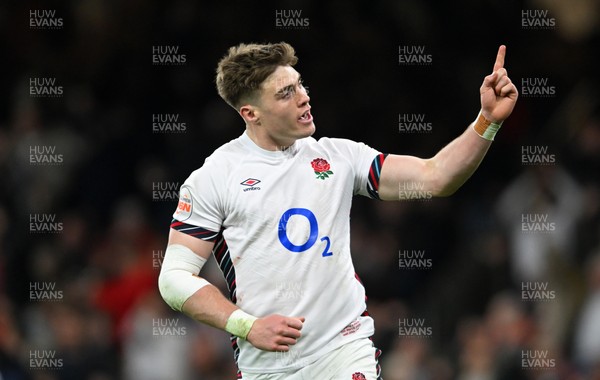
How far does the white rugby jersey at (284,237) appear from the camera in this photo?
21.0 ft

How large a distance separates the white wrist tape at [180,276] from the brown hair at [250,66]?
0.92 metres

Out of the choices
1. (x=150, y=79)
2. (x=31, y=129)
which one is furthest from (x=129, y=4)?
(x=31, y=129)

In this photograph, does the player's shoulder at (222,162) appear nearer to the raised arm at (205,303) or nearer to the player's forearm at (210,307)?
the raised arm at (205,303)

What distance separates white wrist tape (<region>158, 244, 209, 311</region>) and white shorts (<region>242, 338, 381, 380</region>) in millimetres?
647

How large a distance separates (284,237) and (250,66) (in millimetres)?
968

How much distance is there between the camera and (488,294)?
11680 millimetres

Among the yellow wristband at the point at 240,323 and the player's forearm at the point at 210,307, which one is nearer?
the yellow wristband at the point at 240,323

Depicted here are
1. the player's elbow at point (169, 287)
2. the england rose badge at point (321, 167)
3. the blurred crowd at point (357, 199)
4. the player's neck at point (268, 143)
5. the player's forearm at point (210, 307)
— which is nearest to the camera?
the player's forearm at point (210, 307)

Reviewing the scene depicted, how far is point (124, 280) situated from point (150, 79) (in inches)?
111

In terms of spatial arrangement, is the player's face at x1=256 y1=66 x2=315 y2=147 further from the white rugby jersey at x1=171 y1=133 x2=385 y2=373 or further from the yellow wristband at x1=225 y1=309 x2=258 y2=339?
the yellow wristband at x1=225 y1=309 x2=258 y2=339

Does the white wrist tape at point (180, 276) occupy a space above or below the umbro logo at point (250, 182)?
below

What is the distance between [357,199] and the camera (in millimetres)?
12984

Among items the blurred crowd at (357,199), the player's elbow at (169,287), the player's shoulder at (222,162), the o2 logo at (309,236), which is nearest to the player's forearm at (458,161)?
the o2 logo at (309,236)

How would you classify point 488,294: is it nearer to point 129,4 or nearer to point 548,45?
point 548,45
